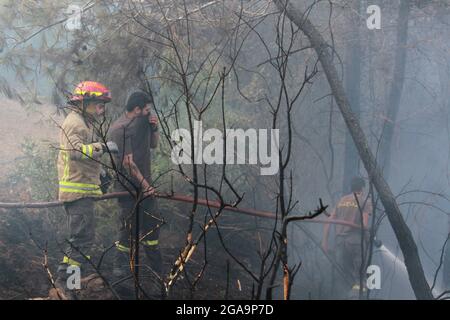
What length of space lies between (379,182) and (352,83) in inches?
158

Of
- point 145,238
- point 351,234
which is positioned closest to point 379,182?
point 351,234

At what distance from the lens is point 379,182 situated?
5.15 meters

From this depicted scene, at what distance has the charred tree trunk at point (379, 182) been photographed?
500cm

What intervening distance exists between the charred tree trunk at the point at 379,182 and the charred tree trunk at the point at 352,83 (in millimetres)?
3413

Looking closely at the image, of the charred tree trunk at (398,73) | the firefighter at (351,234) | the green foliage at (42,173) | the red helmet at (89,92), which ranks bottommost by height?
the firefighter at (351,234)

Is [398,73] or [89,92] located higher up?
[398,73]

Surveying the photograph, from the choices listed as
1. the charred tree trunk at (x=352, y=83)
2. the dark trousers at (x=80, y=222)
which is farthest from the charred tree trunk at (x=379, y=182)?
the charred tree trunk at (x=352, y=83)

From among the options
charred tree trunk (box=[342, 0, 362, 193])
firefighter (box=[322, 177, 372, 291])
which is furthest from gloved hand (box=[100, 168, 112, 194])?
charred tree trunk (box=[342, 0, 362, 193])

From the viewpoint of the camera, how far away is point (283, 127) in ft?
28.1

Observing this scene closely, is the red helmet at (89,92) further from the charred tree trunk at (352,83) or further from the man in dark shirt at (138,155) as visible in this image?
the charred tree trunk at (352,83)

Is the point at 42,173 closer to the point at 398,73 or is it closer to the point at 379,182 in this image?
the point at 379,182

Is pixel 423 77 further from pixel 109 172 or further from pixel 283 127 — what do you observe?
pixel 109 172

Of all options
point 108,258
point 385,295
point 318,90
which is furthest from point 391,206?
point 385,295

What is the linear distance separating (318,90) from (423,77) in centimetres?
Result: 355
